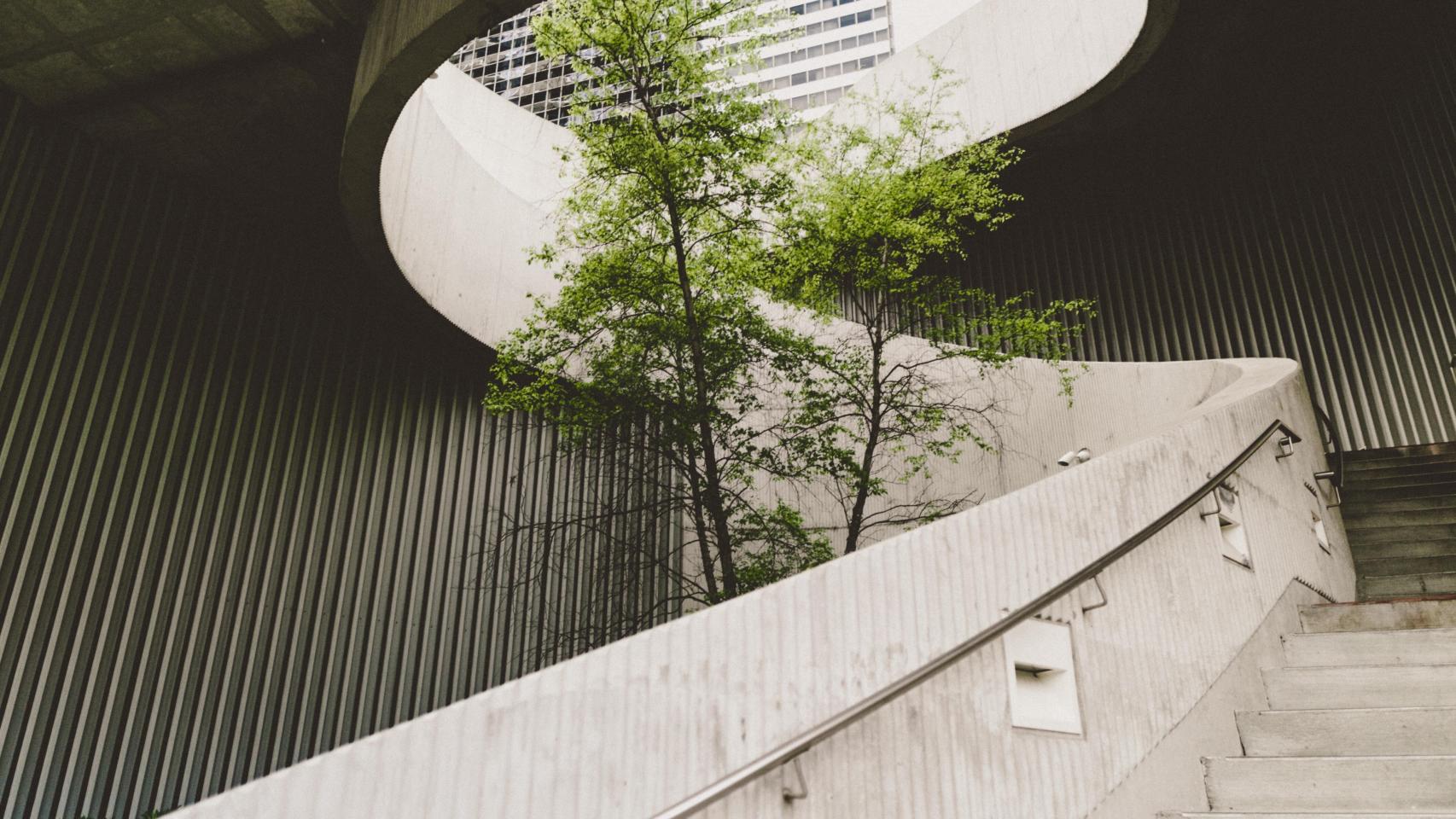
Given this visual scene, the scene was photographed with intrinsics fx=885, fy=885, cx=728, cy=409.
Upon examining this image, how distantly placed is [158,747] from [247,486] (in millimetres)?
1761

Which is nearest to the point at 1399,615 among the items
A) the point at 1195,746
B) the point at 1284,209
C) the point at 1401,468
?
the point at 1195,746

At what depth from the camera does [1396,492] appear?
20.0ft

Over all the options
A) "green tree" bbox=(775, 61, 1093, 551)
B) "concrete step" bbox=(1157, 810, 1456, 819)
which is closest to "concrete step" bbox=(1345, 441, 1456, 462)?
"green tree" bbox=(775, 61, 1093, 551)

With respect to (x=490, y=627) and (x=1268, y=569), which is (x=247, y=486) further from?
(x=1268, y=569)

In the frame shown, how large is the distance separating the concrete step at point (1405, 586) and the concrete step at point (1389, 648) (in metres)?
1.58

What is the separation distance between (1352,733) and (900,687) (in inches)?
69.2

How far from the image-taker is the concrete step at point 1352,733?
2520 millimetres

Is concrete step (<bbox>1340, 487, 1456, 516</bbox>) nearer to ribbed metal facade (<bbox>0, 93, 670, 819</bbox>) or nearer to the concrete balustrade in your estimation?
the concrete balustrade

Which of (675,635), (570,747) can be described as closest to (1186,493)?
(675,635)

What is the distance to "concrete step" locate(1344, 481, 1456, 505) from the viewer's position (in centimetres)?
588

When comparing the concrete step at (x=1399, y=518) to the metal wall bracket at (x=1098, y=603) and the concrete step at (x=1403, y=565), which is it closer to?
the concrete step at (x=1403, y=565)

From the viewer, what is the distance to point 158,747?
17.9 feet

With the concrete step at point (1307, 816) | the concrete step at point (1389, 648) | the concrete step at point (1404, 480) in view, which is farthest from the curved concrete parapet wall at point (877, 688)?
the concrete step at point (1404, 480)

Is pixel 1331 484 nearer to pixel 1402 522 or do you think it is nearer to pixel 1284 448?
pixel 1402 522
